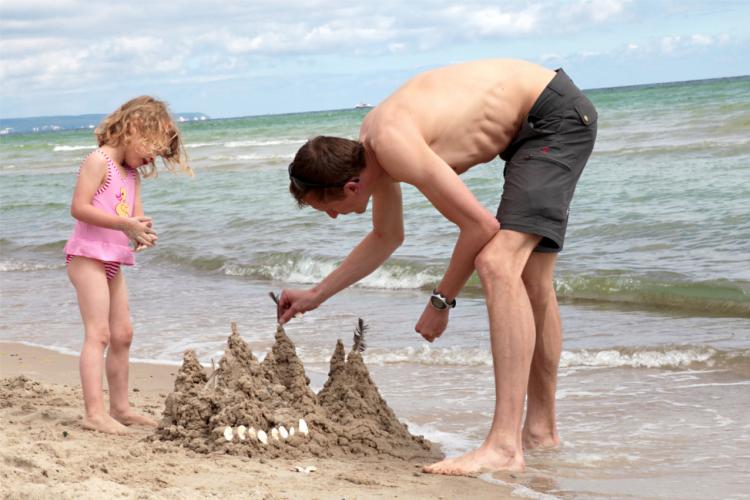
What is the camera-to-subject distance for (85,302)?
4219 millimetres

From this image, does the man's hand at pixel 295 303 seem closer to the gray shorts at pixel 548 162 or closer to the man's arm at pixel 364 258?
the man's arm at pixel 364 258

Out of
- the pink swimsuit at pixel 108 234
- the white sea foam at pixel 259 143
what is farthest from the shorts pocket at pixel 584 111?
the white sea foam at pixel 259 143

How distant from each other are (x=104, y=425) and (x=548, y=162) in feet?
6.67

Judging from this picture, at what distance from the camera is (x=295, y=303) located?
12.9 feet

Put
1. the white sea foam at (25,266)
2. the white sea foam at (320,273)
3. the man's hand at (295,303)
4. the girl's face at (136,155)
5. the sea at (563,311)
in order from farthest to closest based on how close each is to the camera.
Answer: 1. the white sea foam at (25,266)
2. the white sea foam at (320,273)
3. the girl's face at (136,155)
4. the sea at (563,311)
5. the man's hand at (295,303)

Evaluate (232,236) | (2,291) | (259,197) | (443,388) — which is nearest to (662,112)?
(259,197)

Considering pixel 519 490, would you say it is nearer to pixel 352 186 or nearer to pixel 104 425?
pixel 352 186

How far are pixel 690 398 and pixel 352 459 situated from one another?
185 cm

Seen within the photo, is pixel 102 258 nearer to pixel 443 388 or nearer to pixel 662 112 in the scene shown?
pixel 443 388

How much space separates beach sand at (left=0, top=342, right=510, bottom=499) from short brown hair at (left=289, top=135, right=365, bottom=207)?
950 mm

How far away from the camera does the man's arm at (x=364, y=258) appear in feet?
12.8

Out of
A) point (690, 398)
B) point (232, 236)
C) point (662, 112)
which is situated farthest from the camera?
point (662, 112)

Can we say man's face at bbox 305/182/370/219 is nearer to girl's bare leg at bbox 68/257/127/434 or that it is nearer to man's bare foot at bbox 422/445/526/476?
man's bare foot at bbox 422/445/526/476

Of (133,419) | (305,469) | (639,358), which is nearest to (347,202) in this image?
(305,469)
